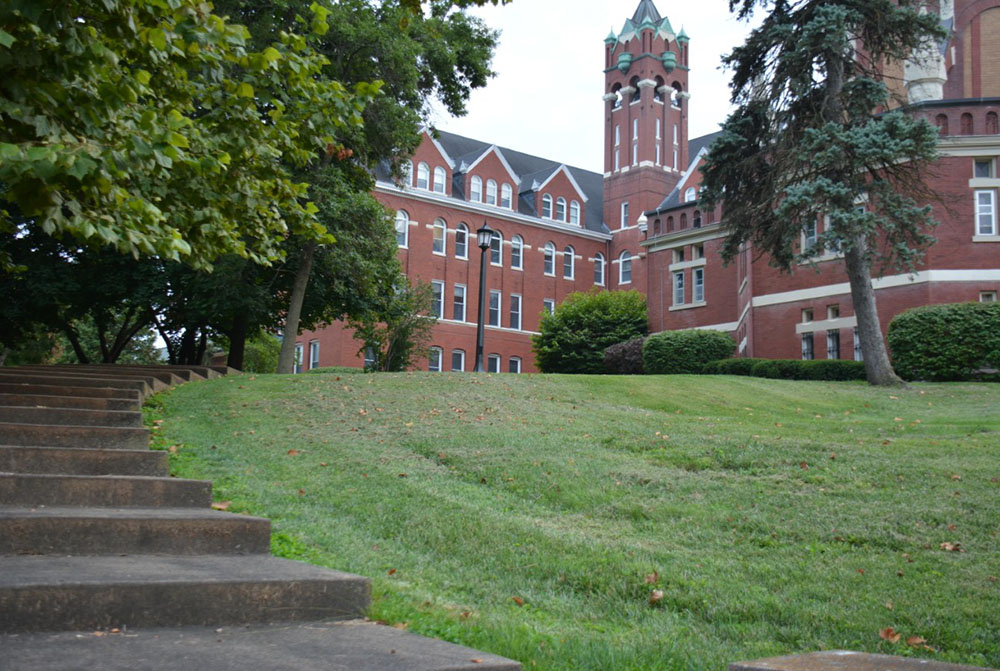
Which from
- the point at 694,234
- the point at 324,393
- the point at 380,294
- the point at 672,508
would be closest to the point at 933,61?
the point at 694,234

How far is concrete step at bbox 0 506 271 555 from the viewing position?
16.9ft

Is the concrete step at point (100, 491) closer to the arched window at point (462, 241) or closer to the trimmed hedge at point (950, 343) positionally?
the trimmed hedge at point (950, 343)

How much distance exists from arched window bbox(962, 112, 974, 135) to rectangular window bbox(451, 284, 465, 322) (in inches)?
1220

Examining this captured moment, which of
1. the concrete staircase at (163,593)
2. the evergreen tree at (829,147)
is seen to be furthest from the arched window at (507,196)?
the concrete staircase at (163,593)

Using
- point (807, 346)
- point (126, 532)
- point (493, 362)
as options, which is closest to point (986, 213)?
point (807, 346)

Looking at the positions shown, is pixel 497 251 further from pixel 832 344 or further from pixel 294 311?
pixel 294 311

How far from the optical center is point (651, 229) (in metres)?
45.8

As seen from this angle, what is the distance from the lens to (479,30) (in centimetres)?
2491

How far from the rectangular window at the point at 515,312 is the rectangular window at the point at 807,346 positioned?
25945 mm

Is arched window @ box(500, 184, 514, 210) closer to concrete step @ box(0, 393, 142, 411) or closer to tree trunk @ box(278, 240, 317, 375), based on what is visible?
tree trunk @ box(278, 240, 317, 375)

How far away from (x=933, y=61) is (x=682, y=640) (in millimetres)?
32089

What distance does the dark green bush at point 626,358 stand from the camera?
36.9m

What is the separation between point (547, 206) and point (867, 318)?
36300 millimetres

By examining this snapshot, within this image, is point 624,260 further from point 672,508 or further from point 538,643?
point 538,643
